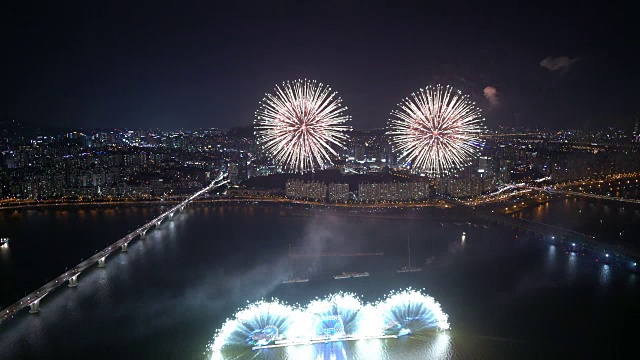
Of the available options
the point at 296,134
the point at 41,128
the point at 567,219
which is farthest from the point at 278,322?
the point at 41,128

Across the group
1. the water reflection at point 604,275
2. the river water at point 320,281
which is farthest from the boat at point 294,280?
the water reflection at point 604,275

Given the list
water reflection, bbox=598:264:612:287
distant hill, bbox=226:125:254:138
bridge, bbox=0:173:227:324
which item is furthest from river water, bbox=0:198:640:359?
distant hill, bbox=226:125:254:138

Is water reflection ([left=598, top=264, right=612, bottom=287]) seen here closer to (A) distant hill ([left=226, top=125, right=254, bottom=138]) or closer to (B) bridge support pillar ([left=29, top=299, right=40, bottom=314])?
(B) bridge support pillar ([left=29, top=299, right=40, bottom=314])

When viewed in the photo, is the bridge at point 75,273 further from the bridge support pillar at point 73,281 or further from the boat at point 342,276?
the boat at point 342,276

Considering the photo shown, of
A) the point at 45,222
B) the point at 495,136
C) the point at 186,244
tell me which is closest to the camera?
the point at 186,244

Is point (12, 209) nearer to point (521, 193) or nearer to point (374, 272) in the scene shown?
point (374, 272)

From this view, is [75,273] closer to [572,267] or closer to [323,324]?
[323,324]
